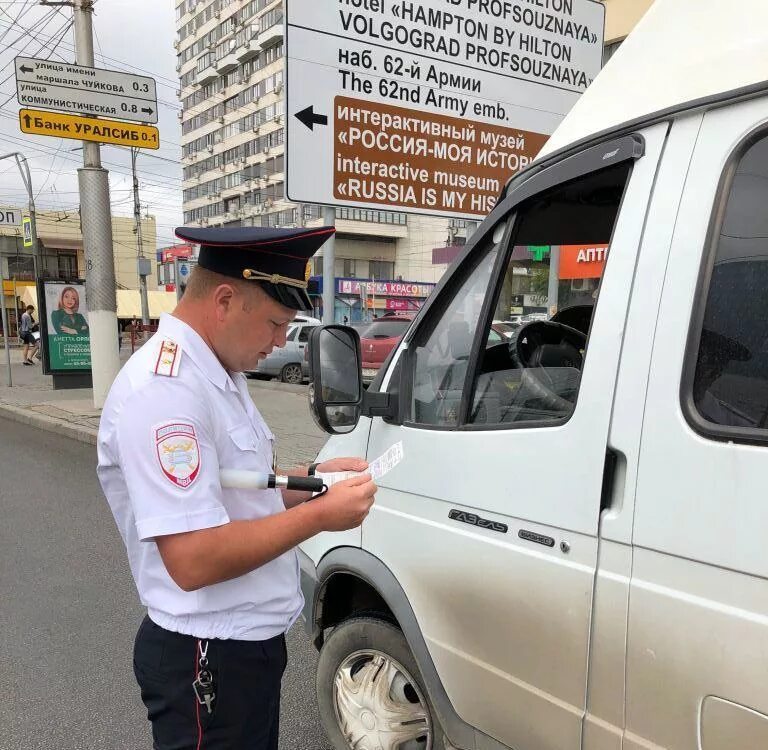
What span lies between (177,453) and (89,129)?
893cm

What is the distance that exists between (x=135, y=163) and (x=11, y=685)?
30.9 m

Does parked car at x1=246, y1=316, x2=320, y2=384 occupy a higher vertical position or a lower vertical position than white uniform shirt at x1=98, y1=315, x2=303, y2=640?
lower

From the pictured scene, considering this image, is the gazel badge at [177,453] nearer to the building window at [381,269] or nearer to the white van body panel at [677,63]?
the white van body panel at [677,63]

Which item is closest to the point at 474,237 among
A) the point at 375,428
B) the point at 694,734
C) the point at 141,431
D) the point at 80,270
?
the point at 375,428

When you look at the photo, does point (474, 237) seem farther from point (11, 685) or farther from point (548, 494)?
point (11, 685)

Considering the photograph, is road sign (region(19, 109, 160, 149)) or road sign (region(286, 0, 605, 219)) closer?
road sign (region(286, 0, 605, 219))

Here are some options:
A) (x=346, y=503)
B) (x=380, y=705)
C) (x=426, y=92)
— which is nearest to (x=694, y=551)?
(x=346, y=503)

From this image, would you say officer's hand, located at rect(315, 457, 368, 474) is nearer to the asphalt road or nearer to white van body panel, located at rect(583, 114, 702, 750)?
white van body panel, located at rect(583, 114, 702, 750)

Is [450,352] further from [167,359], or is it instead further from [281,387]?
[281,387]

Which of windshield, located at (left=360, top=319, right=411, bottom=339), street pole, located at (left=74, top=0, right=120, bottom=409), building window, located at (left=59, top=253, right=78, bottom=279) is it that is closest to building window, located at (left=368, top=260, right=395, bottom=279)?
building window, located at (left=59, top=253, right=78, bottom=279)

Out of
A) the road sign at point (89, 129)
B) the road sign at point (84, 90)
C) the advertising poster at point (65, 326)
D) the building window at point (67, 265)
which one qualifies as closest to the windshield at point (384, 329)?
the advertising poster at point (65, 326)

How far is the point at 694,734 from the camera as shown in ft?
3.96

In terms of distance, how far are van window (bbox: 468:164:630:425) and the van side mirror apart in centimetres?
37

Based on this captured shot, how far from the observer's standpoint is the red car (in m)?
14.1
